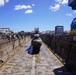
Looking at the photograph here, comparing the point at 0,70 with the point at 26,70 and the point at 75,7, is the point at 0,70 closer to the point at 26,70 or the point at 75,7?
the point at 26,70

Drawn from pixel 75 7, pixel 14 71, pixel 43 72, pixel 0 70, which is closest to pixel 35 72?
pixel 43 72

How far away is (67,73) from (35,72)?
2.01 metres

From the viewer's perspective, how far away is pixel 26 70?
15.1m

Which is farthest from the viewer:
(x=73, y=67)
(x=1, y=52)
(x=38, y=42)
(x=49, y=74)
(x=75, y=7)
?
(x=75, y=7)

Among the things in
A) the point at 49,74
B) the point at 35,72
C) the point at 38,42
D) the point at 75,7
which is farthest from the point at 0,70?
the point at 75,7

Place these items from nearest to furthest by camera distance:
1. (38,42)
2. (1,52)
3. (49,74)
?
(49,74) < (1,52) < (38,42)

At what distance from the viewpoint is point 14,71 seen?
582 inches

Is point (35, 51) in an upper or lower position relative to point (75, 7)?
lower

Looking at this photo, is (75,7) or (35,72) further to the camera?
(75,7)

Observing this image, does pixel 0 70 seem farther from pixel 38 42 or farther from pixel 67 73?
pixel 38 42

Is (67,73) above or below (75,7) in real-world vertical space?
below

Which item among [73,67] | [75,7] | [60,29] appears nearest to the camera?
[73,67]

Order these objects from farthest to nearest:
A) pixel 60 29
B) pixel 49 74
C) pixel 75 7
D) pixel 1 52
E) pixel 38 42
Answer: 1. pixel 60 29
2. pixel 75 7
3. pixel 38 42
4. pixel 1 52
5. pixel 49 74

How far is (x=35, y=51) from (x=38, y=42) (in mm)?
1524
